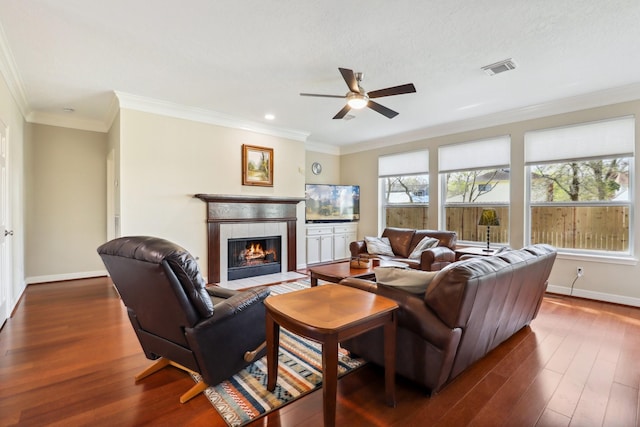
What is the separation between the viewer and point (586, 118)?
13.6 feet

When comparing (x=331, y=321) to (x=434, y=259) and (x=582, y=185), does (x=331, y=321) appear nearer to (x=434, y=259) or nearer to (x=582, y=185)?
(x=434, y=259)

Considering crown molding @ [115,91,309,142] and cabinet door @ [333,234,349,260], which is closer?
crown molding @ [115,91,309,142]

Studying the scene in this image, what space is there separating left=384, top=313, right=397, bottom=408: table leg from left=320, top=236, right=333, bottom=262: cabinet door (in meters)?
4.66

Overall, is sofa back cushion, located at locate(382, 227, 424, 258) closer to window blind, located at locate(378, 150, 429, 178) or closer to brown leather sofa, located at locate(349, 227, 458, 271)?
brown leather sofa, located at locate(349, 227, 458, 271)

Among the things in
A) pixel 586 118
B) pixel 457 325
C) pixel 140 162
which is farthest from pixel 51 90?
pixel 586 118

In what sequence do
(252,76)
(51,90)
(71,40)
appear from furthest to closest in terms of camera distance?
(51,90)
(252,76)
(71,40)

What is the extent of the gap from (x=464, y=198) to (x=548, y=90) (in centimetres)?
204

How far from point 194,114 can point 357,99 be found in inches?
107

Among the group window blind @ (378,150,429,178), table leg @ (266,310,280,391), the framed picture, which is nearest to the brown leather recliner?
table leg @ (266,310,280,391)

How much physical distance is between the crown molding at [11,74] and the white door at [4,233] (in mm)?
556

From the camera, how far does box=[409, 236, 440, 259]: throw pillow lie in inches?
188

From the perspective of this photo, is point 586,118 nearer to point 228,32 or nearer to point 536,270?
point 536,270

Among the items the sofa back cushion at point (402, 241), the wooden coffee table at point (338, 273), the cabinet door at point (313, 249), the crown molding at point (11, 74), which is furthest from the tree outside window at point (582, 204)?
the crown molding at point (11, 74)

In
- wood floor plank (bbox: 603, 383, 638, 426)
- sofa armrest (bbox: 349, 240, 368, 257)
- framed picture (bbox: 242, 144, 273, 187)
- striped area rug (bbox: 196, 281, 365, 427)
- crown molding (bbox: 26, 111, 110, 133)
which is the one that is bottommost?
wood floor plank (bbox: 603, 383, 638, 426)
